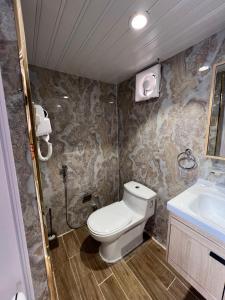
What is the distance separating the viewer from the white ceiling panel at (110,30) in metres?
0.80

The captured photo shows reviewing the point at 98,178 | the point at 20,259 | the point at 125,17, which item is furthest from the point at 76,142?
the point at 20,259

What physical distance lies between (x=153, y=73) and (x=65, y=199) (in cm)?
186

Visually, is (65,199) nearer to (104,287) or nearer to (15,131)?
(104,287)

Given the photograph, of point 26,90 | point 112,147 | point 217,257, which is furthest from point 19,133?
point 112,147

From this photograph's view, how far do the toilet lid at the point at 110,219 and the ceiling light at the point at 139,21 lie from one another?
1.70 meters

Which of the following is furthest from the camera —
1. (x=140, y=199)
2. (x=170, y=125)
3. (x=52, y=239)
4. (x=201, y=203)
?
(x=52, y=239)

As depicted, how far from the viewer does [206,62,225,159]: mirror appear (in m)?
1.10

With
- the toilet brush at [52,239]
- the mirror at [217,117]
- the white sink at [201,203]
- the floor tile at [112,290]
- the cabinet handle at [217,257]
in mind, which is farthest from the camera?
the toilet brush at [52,239]

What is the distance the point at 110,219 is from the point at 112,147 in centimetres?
106

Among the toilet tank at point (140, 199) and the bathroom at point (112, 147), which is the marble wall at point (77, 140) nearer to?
the bathroom at point (112, 147)

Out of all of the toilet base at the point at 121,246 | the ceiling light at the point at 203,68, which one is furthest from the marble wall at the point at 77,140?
the ceiling light at the point at 203,68

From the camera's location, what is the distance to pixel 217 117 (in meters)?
1.15

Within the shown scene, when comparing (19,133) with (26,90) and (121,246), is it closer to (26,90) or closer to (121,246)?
(26,90)

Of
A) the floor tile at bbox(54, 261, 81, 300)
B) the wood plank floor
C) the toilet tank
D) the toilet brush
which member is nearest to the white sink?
the toilet tank
